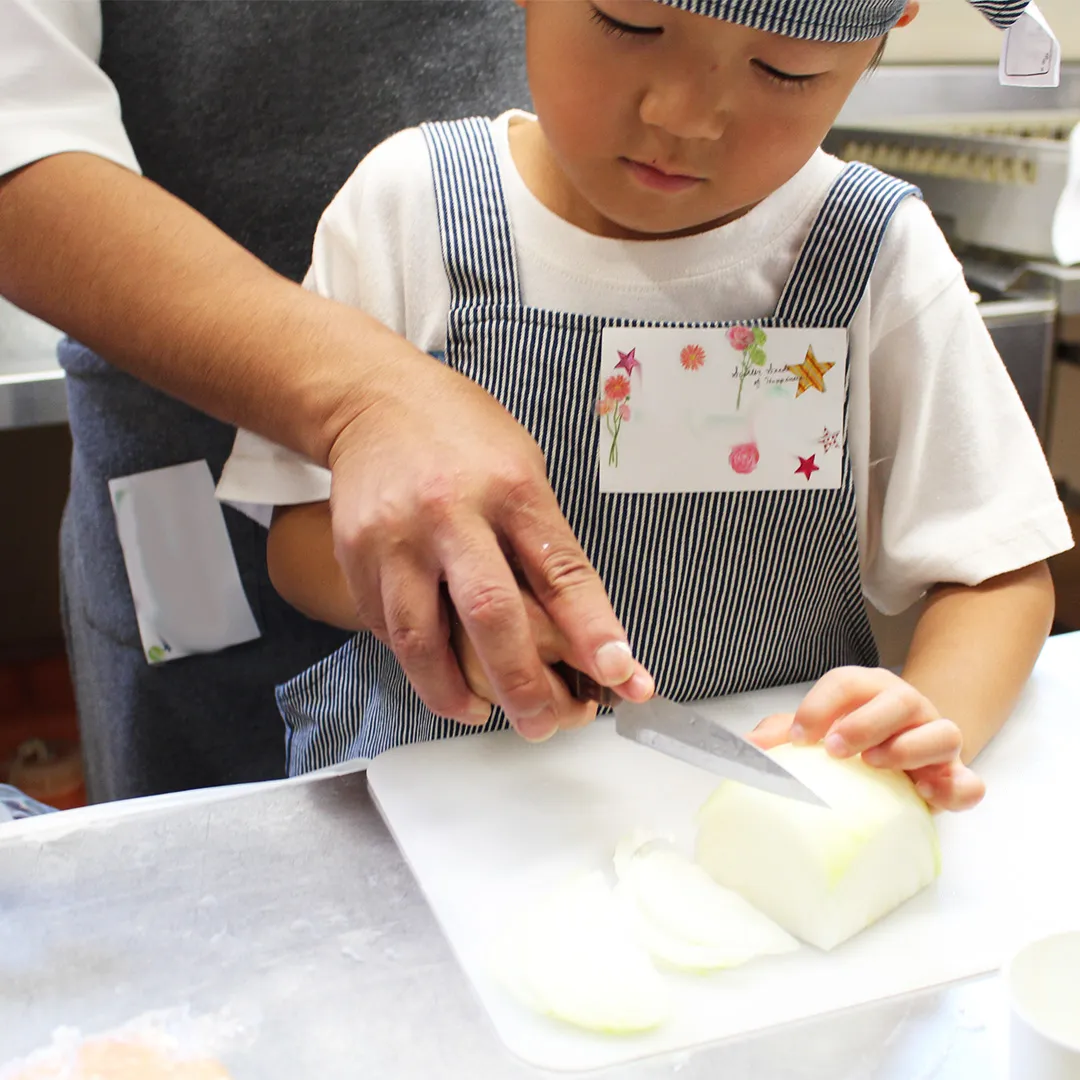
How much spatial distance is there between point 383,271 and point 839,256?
1.06 ft

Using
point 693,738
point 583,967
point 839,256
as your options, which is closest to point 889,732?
point 693,738

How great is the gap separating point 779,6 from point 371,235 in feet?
1.16

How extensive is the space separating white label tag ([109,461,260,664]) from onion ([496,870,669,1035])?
2.03 feet

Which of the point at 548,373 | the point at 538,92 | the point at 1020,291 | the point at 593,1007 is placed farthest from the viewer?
the point at 1020,291

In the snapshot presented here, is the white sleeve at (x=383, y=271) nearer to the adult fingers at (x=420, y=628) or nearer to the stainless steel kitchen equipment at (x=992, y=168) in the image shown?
the adult fingers at (x=420, y=628)

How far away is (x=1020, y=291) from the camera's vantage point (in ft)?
5.01

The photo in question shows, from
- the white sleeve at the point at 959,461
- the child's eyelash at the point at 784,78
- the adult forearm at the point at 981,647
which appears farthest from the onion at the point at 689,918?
the child's eyelash at the point at 784,78

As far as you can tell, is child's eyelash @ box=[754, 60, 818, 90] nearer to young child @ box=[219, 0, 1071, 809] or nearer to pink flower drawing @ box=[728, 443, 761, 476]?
young child @ box=[219, 0, 1071, 809]

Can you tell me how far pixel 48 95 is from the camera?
2.93 ft

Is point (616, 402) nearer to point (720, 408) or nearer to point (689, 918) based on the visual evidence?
point (720, 408)

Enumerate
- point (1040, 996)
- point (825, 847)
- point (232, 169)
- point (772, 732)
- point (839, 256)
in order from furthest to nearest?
point (232, 169)
point (839, 256)
point (772, 732)
point (825, 847)
point (1040, 996)

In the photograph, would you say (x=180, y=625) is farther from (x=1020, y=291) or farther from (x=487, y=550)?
(x=1020, y=291)

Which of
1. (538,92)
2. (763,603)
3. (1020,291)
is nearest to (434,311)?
(538,92)

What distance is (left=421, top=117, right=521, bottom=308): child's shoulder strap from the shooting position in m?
0.88
